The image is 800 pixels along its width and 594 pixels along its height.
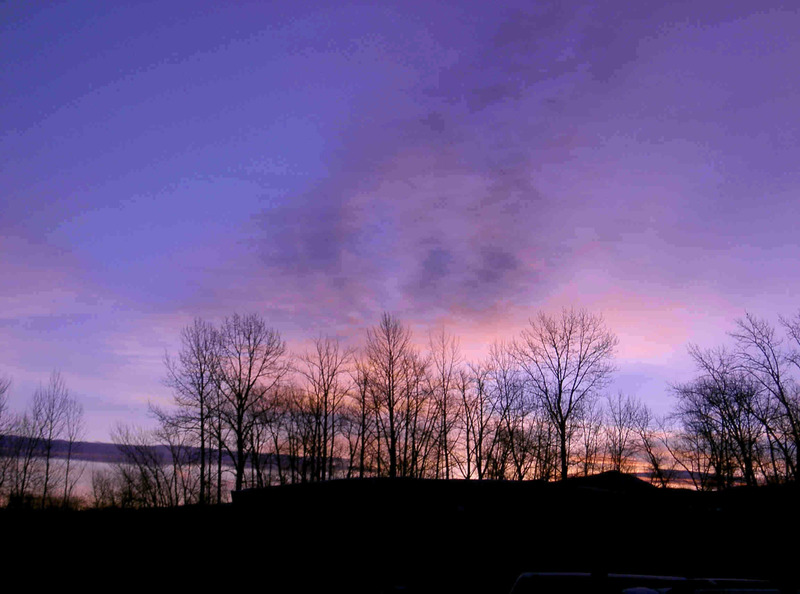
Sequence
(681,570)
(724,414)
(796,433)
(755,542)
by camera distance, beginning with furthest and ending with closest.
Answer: (724,414), (796,433), (755,542), (681,570)

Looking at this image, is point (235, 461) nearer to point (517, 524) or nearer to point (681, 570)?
point (517, 524)

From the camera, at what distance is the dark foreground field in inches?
636

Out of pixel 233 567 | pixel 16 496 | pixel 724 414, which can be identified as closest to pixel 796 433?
pixel 724 414

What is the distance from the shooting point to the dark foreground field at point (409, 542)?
1616 centimetres

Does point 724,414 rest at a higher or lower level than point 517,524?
higher

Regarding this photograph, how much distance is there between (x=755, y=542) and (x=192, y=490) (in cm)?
4288

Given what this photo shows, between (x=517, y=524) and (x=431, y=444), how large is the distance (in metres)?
26.0

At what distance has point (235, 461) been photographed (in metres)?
40.8

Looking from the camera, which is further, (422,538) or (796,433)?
(796,433)

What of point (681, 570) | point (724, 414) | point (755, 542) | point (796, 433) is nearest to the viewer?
point (681, 570)

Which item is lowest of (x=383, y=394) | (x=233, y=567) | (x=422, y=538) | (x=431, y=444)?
(x=233, y=567)

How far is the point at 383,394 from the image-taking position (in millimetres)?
41500

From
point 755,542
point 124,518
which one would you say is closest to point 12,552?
point 124,518

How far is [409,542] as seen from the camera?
16.3m
